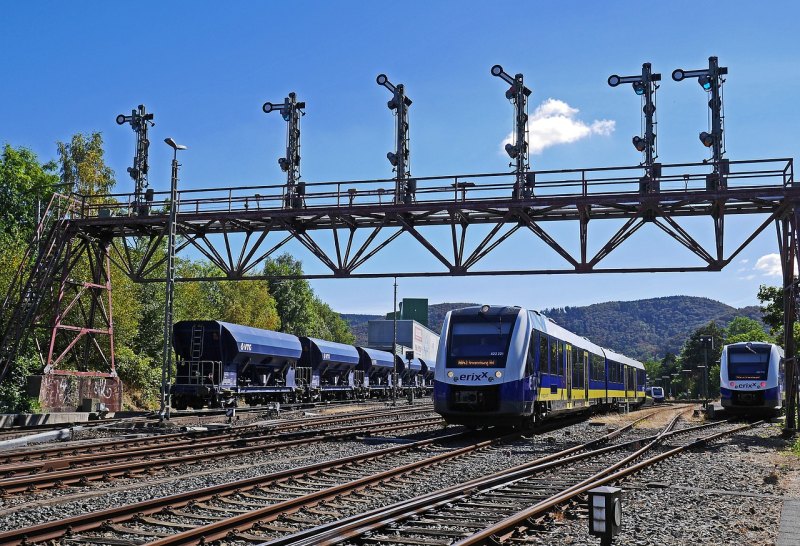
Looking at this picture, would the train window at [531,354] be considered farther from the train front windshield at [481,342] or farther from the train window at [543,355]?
the train front windshield at [481,342]

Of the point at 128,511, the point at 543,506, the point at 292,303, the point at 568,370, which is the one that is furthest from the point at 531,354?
the point at 292,303

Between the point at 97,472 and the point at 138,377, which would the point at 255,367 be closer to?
the point at 138,377

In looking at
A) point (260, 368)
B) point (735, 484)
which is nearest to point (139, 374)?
point (260, 368)

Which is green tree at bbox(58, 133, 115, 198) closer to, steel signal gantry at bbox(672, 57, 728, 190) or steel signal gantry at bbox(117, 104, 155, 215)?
steel signal gantry at bbox(117, 104, 155, 215)

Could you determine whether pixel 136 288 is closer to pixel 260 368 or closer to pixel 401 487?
pixel 260 368

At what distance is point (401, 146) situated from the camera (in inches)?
996

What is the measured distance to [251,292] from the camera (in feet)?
248

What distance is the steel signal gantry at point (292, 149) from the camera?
2491 cm

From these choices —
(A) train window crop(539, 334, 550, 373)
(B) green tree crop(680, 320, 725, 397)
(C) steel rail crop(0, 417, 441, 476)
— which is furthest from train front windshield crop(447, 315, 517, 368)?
(B) green tree crop(680, 320, 725, 397)

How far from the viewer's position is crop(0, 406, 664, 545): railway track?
7496 mm

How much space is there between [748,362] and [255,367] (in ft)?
66.7

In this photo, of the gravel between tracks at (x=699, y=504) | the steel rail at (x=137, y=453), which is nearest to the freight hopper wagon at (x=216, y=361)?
the steel rail at (x=137, y=453)

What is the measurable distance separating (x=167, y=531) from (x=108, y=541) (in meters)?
0.64

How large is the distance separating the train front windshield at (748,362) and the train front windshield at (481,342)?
51.2 feet
